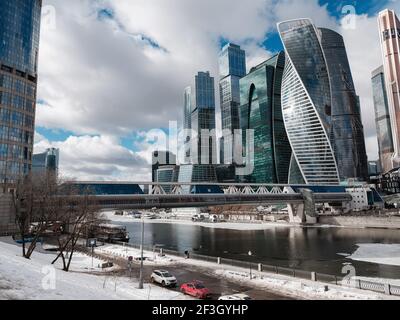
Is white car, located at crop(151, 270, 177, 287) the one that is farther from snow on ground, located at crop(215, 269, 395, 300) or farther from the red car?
snow on ground, located at crop(215, 269, 395, 300)

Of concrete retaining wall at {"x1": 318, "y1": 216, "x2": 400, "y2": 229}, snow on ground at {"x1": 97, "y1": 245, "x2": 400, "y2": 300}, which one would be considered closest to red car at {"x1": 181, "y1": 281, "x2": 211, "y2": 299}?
snow on ground at {"x1": 97, "y1": 245, "x2": 400, "y2": 300}

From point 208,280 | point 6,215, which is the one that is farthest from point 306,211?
point 6,215

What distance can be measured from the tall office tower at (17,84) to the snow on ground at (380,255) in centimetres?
8715

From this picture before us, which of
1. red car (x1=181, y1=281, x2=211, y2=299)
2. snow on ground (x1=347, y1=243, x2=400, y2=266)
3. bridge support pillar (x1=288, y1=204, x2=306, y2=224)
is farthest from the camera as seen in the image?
bridge support pillar (x1=288, y1=204, x2=306, y2=224)

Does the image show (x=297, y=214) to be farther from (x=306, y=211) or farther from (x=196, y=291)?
(x=196, y=291)

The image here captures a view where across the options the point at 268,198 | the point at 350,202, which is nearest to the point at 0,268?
the point at 268,198

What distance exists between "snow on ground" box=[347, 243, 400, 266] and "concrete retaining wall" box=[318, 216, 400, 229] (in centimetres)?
5482

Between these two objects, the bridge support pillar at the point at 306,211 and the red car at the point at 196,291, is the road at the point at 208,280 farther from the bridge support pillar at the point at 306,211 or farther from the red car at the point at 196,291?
the bridge support pillar at the point at 306,211

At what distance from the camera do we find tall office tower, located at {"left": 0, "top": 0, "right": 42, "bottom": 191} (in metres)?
92.9

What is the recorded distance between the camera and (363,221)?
121375mm

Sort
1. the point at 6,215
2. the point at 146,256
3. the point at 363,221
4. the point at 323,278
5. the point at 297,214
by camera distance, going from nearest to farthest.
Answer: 1. the point at 323,278
2. the point at 146,256
3. the point at 6,215
4. the point at 363,221
5. the point at 297,214

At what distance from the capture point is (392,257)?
5162 cm

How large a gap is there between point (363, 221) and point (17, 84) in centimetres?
13770

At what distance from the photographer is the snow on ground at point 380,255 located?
48525 millimetres
